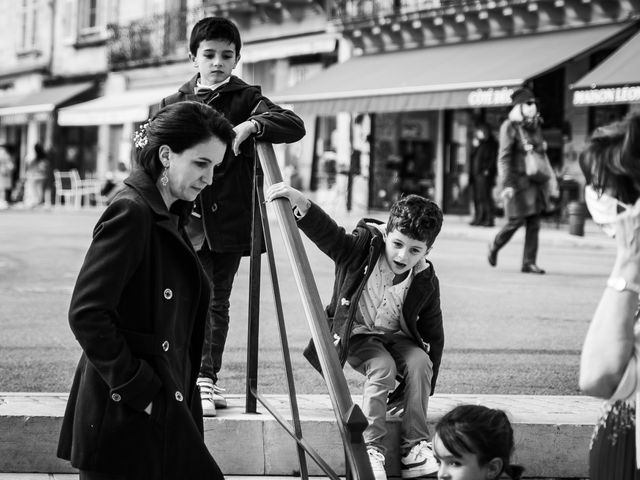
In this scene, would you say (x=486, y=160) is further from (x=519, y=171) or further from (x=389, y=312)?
(x=389, y=312)

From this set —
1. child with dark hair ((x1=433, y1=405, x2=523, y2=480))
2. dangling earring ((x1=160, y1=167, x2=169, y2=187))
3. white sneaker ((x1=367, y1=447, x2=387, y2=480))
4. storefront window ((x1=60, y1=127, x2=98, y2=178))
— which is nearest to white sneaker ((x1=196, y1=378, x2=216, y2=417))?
white sneaker ((x1=367, y1=447, x2=387, y2=480))

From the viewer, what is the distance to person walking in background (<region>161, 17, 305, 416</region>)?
525 cm

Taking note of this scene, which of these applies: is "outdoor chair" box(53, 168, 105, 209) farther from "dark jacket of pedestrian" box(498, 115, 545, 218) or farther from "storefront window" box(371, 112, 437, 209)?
"dark jacket of pedestrian" box(498, 115, 545, 218)

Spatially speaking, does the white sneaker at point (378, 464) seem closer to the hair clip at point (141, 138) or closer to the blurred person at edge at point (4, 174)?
the hair clip at point (141, 138)

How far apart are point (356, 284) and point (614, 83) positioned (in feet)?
46.2

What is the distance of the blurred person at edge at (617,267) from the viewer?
107 inches

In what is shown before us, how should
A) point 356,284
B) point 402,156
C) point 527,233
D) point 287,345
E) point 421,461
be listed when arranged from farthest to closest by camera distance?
1. point 402,156
2. point 527,233
3. point 356,284
4. point 421,461
5. point 287,345

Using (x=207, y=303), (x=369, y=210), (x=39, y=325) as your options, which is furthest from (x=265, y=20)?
(x=207, y=303)

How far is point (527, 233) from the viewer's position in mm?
12953

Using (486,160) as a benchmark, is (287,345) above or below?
below

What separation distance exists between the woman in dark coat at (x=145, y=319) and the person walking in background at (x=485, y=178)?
61.9 feet

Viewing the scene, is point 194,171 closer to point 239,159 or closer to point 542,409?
point 239,159

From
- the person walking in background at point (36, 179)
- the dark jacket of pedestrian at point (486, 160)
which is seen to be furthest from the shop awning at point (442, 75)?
the person walking in background at point (36, 179)

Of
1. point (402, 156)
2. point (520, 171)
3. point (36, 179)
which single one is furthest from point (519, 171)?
point (36, 179)
